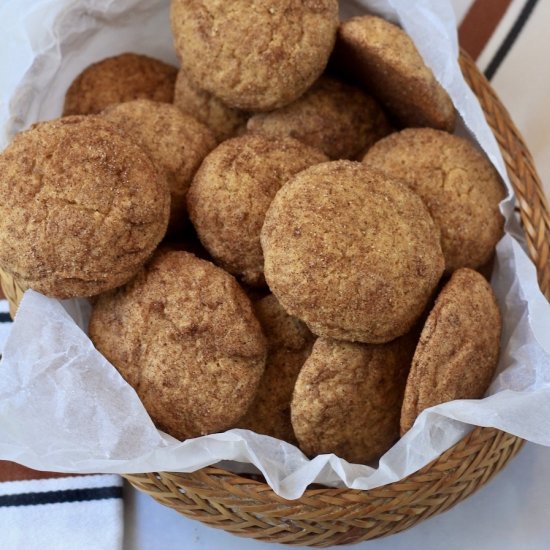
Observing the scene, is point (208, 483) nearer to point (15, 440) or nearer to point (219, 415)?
point (219, 415)

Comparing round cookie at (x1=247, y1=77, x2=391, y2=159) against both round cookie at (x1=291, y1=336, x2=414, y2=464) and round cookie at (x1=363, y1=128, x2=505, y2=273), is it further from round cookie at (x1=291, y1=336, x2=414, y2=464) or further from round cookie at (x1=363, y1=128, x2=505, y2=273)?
round cookie at (x1=291, y1=336, x2=414, y2=464)

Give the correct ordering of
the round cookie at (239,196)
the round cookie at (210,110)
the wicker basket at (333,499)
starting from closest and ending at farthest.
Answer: the wicker basket at (333,499), the round cookie at (239,196), the round cookie at (210,110)

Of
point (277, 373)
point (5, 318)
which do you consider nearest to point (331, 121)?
point (277, 373)

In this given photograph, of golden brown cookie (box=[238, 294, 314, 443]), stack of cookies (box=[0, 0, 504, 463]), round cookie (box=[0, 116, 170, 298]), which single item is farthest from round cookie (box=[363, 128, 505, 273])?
round cookie (box=[0, 116, 170, 298])

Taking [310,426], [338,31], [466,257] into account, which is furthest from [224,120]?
[310,426]

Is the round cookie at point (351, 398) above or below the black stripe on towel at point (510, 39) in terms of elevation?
below

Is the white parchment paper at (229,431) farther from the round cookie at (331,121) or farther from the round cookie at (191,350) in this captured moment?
the round cookie at (331,121)

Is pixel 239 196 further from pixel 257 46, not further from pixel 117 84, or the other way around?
pixel 117 84

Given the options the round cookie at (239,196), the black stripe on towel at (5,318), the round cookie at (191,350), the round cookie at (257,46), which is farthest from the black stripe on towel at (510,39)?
the black stripe on towel at (5,318)
